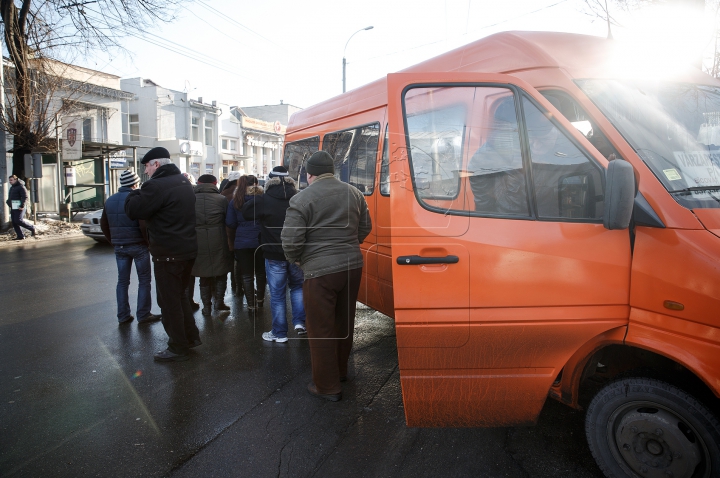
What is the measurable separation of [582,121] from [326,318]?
2302 millimetres

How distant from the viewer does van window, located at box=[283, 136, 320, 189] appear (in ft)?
22.5

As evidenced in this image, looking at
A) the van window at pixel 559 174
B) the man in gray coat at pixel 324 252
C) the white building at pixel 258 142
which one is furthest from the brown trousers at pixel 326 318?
the white building at pixel 258 142

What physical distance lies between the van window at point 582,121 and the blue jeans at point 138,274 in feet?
16.4

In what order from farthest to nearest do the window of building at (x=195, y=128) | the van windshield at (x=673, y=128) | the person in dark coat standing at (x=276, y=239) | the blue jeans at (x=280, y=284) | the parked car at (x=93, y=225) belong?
the window of building at (x=195, y=128) < the parked car at (x=93, y=225) < the blue jeans at (x=280, y=284) < the person in dark coat standing at (x=276, y=239) < the van windshield at (x=673, y=128)

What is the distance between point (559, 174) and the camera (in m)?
2.70

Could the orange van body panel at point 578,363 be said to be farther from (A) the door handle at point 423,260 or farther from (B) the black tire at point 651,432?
(A) the door handle at point 423,260

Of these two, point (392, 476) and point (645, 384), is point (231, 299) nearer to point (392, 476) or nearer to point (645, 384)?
point (392, 476)

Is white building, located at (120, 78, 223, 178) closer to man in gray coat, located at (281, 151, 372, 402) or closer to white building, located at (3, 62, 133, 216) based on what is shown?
white building, located at (3, 62, 133, 216)

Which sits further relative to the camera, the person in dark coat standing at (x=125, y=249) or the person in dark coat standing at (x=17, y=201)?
the person in dark coat standing at (x=17, y=201)

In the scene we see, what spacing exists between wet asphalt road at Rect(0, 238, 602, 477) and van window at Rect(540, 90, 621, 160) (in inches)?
74.9

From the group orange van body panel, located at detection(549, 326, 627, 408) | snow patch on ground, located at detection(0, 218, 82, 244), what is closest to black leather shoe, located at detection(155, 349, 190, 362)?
orange van body panel, located at detection(549, 326, 627, 408)

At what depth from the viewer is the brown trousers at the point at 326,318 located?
388 cm

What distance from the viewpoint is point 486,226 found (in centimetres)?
269

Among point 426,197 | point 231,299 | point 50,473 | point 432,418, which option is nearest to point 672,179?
point 426,197
